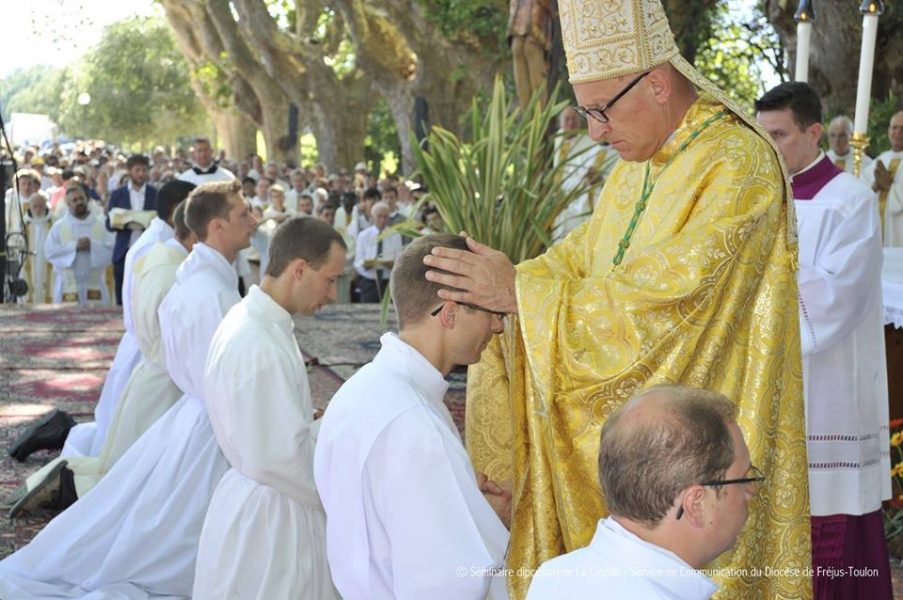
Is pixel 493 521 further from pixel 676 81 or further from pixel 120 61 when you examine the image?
pixel 120 61

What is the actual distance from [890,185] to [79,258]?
898 cm

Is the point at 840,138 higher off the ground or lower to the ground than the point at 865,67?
lower

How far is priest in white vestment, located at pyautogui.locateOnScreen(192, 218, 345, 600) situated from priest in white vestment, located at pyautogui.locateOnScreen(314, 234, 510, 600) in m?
1.05

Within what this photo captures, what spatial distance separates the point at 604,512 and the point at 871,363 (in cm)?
152

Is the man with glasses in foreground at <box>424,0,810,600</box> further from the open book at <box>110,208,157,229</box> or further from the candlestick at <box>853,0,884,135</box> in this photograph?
the open book at <box>110,208,157,229</box>

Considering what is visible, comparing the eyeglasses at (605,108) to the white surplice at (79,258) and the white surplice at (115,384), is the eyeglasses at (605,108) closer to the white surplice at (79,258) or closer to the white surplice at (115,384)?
the white surplice at (115,384)

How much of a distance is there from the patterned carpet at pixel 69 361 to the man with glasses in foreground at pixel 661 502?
4417 mm

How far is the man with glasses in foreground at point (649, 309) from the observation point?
3008 mm

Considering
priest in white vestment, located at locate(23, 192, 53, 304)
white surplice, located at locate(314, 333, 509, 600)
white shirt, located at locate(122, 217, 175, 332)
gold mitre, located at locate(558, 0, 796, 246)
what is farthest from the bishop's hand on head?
priest in white vestment, located at locate(23, 192, 53, 304)

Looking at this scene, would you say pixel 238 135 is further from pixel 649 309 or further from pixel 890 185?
pixel 649 309

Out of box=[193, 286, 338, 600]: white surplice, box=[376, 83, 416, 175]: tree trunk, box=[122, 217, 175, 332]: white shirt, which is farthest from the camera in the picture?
box=[376, 83, 416, 175]: tree trunk

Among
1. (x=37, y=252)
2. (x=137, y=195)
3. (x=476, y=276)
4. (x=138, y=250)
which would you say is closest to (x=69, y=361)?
(x=137, y=195)

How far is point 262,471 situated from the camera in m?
3.99

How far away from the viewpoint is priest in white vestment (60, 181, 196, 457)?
694cm
